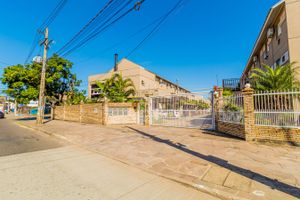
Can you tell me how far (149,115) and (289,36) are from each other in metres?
11.4

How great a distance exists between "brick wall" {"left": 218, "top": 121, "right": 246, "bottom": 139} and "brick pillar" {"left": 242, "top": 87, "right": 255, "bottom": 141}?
0.36 meters

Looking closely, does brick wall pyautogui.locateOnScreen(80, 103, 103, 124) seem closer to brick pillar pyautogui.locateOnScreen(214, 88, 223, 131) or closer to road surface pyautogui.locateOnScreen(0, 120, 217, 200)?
road surface pyautogui.locateOnScreen(0, 120, 217, 200)

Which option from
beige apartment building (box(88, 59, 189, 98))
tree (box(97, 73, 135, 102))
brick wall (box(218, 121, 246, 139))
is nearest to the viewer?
brick wall (box(218, 121, 246, 139))

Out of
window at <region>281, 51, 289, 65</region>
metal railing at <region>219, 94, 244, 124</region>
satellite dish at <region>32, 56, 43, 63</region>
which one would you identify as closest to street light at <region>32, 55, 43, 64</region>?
satellite dish at <region>32, 56, 43, 63</region>

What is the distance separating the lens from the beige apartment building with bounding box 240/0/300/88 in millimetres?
9961

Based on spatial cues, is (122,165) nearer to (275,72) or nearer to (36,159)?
(36,159)

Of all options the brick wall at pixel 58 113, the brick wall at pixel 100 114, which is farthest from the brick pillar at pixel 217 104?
the brick wall at pixel 58 113

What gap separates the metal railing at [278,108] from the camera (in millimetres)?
5902

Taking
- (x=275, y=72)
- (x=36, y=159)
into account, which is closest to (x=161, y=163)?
(x=36, y=159)

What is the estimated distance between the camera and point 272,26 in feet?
43.3

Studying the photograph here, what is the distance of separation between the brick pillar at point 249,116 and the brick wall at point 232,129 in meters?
0.36

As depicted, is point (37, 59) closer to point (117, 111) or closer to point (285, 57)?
point (117, 111)

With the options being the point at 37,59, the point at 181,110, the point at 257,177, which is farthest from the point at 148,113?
the point at 37,59

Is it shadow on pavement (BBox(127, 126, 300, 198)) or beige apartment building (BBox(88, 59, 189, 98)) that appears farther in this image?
beige apartment building (BBox(88, 59, 189, 98))
